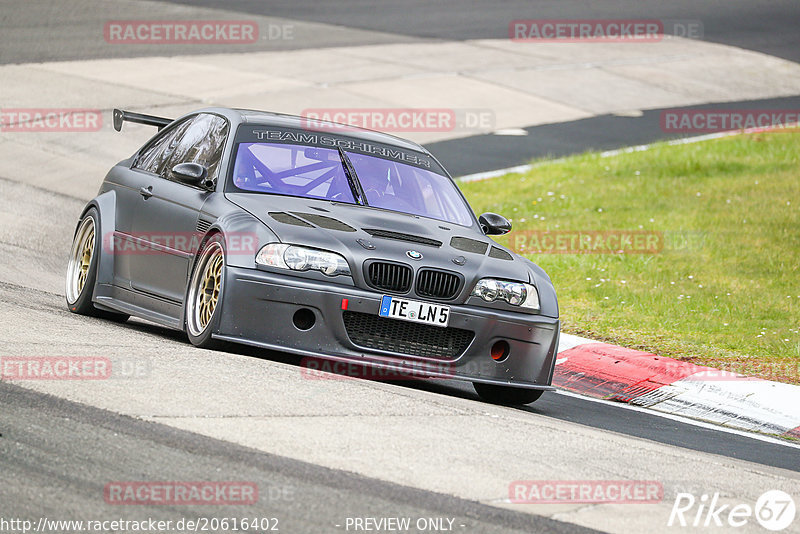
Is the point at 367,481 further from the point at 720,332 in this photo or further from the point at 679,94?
the point at 679,94

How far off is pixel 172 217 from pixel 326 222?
1216mm

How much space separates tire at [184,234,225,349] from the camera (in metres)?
7.30

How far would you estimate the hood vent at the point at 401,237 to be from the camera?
754 centimetres

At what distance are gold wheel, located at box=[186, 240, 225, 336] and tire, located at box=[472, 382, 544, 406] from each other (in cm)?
175

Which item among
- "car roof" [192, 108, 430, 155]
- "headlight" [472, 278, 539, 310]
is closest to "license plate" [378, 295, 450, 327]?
"headlight" [472, 278, 539, 310]

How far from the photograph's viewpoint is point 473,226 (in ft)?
28.7

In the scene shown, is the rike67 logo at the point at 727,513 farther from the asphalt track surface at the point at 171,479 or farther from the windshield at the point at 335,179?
the windshield at the point at 335,179

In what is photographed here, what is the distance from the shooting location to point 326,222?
757cm

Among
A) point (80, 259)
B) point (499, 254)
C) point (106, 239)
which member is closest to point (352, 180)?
point (499, 254)

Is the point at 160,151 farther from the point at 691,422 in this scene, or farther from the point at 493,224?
the point at 691,422

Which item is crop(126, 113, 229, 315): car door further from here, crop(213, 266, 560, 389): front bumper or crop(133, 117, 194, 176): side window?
crop(213, 266, 560, 389): front bumper

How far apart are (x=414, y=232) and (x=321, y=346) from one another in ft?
3.29

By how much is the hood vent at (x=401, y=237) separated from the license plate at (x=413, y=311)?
18.1 inches

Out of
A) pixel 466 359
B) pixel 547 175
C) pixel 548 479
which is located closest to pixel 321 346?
pixel 466 359
